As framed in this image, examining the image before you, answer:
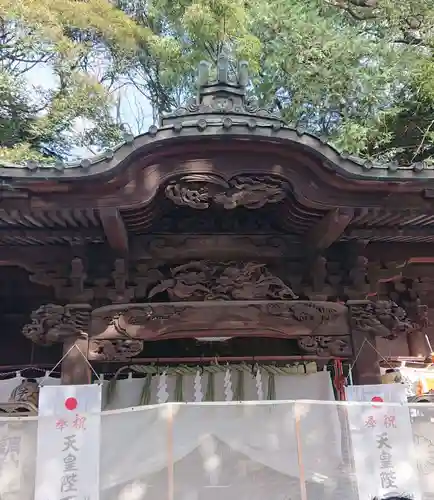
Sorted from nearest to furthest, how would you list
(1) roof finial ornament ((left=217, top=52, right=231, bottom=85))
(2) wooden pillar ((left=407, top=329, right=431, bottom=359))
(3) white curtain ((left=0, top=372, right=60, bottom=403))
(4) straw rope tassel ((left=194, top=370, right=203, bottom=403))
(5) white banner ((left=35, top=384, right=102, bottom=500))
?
(5) white banner ((left=35, top=384, right=102, bottom=500)) → (1) roof finial ornament ((left=217, top=52, right=231, bottom=85)) → (3) white curtain ((left=0, top=372, right=60, bottom=403)) → (4) straw rope tassel ((left=194, top=370, right=203, bottom=403)) → (2) wooden pillar ((left=407, top=329, right=431, bottom=359))

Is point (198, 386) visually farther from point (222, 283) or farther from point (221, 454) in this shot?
point (221, 454)

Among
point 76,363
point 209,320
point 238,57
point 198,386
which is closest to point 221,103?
point 209,320

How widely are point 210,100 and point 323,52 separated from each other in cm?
637

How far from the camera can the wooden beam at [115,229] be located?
13.8 ft

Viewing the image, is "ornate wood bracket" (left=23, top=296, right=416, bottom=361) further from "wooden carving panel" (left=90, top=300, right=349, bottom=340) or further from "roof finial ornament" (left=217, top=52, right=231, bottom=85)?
"roof finial ornament" (left=217, top=52, right=231, bottom=85)

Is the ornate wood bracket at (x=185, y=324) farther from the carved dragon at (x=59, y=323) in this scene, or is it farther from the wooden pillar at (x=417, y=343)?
the wooden pillar at (x=417, y=343)

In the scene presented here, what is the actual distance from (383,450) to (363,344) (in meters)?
0.97

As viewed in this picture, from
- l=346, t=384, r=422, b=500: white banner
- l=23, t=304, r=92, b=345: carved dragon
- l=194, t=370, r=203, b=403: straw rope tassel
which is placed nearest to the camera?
l=346, t=384, r=422, b=500: white banner

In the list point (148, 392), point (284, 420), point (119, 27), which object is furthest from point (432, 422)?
point (119, 27)

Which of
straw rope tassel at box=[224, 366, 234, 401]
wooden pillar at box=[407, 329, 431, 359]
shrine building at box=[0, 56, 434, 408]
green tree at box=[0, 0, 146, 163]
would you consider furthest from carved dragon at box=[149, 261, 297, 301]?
green tree at box=[0, 0, 146, 163]

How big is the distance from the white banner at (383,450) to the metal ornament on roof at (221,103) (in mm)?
2488

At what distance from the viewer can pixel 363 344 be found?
16.1ft

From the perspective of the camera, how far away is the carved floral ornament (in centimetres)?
425

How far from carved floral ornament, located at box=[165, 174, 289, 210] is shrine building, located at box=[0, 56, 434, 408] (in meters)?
0.01
